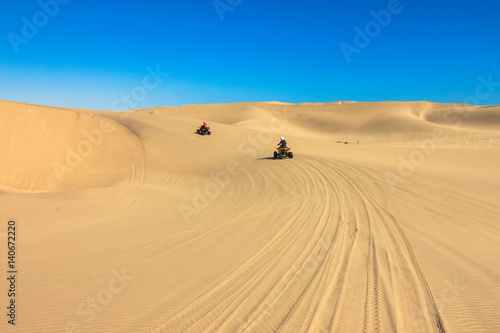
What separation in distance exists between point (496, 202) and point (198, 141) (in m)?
17.3

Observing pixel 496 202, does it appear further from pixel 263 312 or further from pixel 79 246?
pixel 79 246

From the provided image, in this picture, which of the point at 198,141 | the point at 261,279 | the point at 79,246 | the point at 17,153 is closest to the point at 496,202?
the point at 261,279

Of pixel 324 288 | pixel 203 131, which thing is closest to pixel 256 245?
pixel 324 288

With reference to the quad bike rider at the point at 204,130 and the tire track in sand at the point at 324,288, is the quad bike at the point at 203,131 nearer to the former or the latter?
the quad bike rider at the point at 204,130

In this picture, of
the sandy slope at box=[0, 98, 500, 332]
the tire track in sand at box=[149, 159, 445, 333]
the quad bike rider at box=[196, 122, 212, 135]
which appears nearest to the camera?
the tire track in sand at box=[149, 159, 445, 333]

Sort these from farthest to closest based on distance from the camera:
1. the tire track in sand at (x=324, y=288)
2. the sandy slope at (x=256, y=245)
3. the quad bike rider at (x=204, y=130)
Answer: the quad bike rider at (x=204, y=130), the sandy slope at (x=256, y=245), the tire track in sand at (x=324, y=288)

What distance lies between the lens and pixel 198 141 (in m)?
21.8

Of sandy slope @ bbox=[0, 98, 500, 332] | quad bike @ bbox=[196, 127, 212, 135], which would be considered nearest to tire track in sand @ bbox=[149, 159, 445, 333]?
sandy slope @ bbox=[0, 98, 500, 332]

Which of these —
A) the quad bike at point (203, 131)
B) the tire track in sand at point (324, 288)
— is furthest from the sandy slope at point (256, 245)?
the quad bike at point (203, 131)

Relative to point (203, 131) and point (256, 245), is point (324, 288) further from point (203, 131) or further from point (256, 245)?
point (203, 131)

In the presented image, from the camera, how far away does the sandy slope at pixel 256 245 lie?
4.11 metres

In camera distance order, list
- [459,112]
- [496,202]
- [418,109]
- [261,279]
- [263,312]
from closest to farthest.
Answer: [263,312] → [261,279] → [496,202] → [459,112] → [418,109]

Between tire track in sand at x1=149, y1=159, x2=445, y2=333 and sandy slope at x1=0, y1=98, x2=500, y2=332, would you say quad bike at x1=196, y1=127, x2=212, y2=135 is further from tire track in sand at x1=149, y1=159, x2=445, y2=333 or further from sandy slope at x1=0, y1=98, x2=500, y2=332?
tire track in sand at x1=149, y1=159, x2=445, y2=333

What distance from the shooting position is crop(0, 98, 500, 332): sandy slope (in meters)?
4.11
